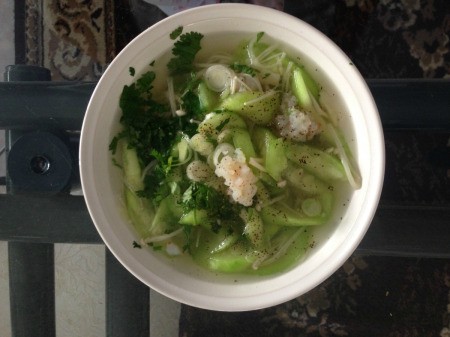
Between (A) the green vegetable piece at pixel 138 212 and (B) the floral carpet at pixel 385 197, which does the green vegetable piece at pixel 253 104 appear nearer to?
(A) the green vegetable piece at pixel 138 212

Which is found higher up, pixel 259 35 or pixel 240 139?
pixel 259 35

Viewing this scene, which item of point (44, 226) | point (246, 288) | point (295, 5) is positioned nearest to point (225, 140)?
point (246, 288)

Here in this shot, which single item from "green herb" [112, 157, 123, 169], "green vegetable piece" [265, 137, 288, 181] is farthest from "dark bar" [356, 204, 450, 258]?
"green herb" [112, 157, 123, 169]

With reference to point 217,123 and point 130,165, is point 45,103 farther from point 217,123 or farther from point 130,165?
point 217,123

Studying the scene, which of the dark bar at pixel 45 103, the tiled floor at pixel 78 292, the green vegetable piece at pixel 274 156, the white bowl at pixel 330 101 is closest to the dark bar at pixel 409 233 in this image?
the white bowl at pixel 330 101

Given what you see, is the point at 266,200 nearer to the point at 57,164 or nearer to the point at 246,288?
the point at 246,288

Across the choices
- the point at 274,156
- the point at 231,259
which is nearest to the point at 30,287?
the point at 231,259

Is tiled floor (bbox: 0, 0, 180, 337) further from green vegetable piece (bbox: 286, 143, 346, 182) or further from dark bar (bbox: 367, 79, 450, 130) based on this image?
dark bar (bbox: 367, 79, 450, 130)
